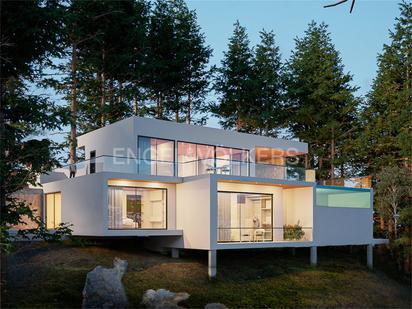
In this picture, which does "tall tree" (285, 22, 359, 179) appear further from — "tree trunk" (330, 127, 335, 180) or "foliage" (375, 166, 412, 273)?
"foliage" (375, 166, 412, 273)

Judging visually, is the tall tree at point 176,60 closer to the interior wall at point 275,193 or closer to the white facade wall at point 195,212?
the interior wall at point 275,193

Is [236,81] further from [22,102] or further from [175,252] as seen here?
[22,102]

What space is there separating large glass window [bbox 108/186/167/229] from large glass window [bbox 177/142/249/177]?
153 centimetres

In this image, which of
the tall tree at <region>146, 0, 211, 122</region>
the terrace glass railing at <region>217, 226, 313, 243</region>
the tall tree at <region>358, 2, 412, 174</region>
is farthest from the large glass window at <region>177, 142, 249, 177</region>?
the tall tree at <region>358, 2, 412, 174</region>

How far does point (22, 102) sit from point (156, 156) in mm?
7481

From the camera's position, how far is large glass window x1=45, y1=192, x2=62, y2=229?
2341cm

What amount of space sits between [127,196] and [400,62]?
2426 cm

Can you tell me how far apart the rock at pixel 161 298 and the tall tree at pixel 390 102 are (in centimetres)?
2263

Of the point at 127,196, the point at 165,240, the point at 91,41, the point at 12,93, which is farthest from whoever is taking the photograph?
the point at 91,41

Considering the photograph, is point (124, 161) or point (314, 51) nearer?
point (124, 161)

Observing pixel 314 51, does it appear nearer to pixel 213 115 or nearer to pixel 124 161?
pixel 213 115

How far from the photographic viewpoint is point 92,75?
104 feet

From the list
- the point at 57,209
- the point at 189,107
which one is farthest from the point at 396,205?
the point at 57,209

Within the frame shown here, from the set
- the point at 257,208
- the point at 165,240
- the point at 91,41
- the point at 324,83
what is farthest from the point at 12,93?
the point at 324,83
